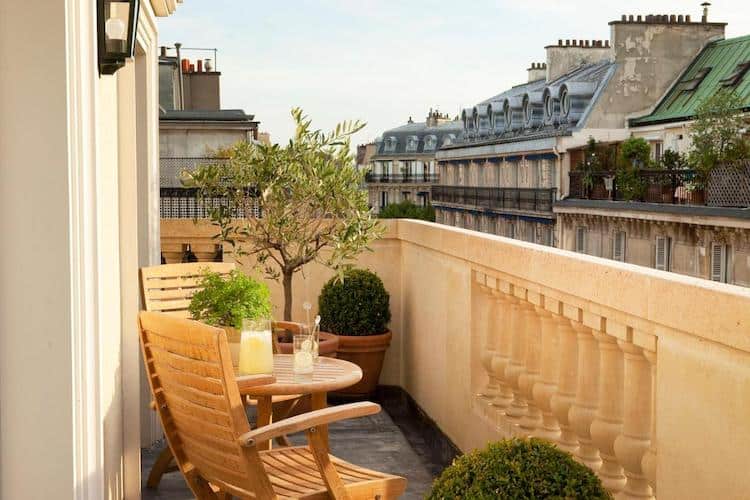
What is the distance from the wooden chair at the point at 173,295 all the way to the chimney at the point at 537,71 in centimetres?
5600

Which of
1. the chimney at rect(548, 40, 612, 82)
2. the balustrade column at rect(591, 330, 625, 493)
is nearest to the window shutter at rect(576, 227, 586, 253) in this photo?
the chimney at rect(548, 40, 612, 82)

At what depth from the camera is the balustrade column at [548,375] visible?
167 inches

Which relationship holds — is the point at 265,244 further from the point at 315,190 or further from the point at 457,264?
the point at 457,264

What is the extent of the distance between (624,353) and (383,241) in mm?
4381

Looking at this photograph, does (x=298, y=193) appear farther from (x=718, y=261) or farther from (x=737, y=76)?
(x=737, y=76)

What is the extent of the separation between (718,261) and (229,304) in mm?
30594

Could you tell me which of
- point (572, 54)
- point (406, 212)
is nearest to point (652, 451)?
point (572, 54)

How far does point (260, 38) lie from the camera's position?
44.9m

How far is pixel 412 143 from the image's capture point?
9750 cm

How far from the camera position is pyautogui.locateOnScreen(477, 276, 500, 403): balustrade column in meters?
5.08

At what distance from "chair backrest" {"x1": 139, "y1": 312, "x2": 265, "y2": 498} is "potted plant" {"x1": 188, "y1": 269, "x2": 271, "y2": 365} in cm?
107

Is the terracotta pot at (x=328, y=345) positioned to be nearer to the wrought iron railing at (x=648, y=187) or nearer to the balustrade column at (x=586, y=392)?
the balustrade column at (x=586, y=392)

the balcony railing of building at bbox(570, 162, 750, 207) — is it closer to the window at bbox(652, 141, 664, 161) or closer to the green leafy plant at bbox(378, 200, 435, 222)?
the window at bbox(652, 141, 664, 161)

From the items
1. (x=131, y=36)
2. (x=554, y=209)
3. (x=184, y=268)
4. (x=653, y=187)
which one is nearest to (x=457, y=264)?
(x=184, y=268)
